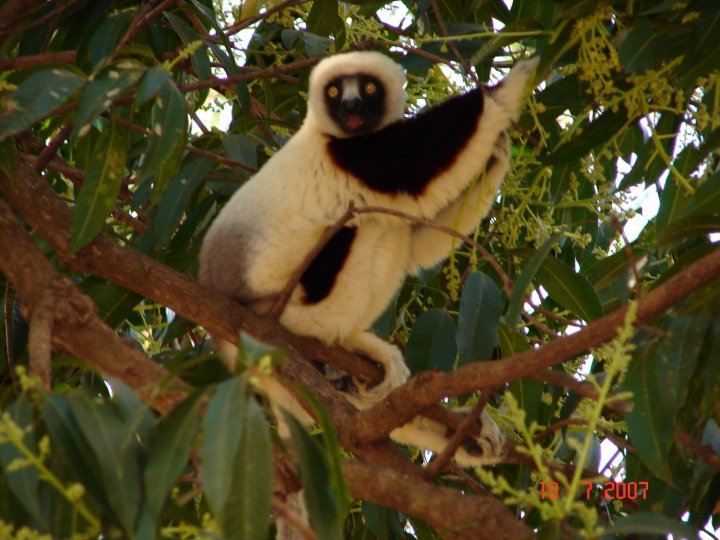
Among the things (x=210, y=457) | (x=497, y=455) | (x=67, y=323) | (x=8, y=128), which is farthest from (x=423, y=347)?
(x=210, y=457)

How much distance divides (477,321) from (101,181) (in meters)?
1.38

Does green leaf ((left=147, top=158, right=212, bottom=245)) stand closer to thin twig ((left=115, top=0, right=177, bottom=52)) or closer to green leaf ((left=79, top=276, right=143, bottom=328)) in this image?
green leaf ((left=79, top=276, right=143, bottom=328))

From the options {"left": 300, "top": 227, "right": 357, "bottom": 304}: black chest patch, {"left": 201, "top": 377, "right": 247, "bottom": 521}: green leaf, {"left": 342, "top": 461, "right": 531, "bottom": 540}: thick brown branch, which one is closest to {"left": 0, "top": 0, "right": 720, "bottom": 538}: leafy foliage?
{"left": 201, "top": 377, "right": 247, "bottom": 521}: green leaf

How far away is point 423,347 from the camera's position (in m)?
4.08

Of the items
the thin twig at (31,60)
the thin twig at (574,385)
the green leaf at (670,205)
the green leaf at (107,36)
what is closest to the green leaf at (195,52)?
the green leaf at (107,36)

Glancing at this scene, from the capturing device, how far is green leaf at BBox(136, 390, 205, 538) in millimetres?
1989

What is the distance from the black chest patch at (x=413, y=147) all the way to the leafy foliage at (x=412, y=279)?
21cm

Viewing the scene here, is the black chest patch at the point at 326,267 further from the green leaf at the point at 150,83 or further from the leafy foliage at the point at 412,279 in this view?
the green leaf at the point at 150,83

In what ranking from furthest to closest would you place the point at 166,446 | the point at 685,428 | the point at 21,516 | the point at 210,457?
the point at 685,428 < the point at 21,516 < the point at 166,446 < the point at 210,457

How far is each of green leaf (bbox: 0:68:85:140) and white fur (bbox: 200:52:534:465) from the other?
5.52 ft

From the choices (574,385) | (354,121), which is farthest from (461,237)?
(354,121)

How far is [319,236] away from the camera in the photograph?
14.6ft

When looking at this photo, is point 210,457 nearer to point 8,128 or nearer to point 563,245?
point 8,128

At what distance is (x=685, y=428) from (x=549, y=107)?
1.23 metres
